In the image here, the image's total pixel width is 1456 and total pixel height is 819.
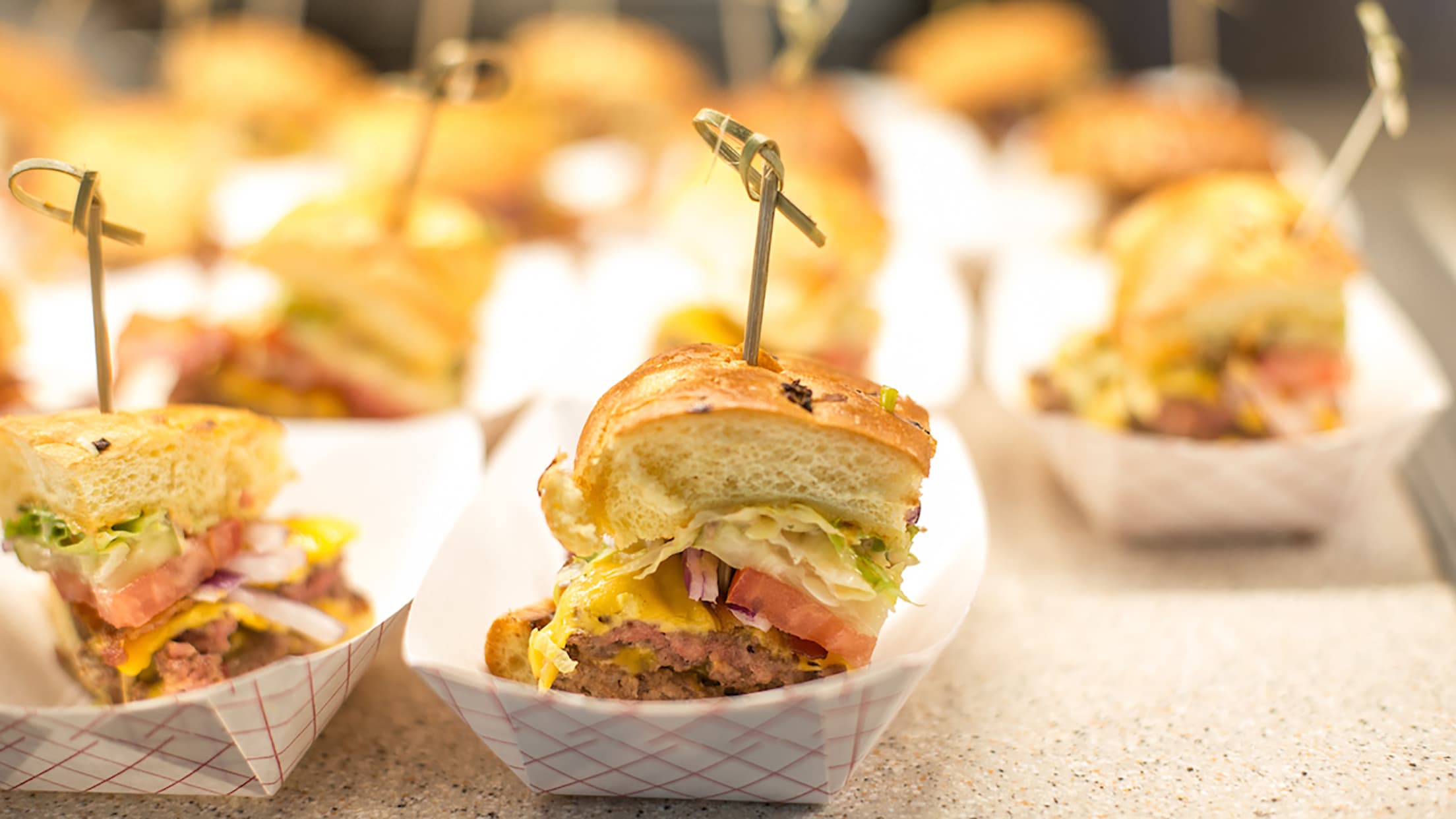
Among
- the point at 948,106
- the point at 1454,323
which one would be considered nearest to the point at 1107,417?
the point at 1454,323

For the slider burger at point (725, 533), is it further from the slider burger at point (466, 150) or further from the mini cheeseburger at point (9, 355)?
the slider burger at point (466, 150)

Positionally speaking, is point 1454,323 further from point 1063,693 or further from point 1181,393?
point 1063,693

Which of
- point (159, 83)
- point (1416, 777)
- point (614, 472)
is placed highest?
point (159, 83)

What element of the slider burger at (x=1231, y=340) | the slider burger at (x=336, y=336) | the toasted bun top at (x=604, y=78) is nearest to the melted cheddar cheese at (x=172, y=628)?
the slider burger at (x=336, y=336)

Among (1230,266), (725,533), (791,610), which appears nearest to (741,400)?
(725,533)

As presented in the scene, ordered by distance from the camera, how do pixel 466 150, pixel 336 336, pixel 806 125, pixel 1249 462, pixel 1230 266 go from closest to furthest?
1. pixel 1249 462
2. pixel 1230 266
3. pixel 336 336
4. pixel 806 125
5. pixel 466 150

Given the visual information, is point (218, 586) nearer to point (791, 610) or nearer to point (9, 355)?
point (791, 610)
